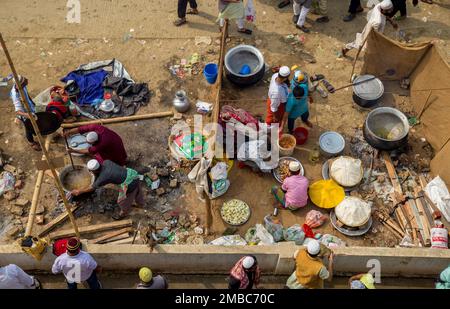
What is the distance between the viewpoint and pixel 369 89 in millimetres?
9414

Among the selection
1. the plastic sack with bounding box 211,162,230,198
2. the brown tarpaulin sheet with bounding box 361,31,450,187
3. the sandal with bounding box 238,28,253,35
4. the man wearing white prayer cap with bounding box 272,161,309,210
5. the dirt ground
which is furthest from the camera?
the sandal with bounding box 238,28,253,35

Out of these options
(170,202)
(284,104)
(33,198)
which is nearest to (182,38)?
(284,104)

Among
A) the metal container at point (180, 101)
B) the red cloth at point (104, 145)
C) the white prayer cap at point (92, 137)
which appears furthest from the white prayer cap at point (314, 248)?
the metal container at point (180, 101)

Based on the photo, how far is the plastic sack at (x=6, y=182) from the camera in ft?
26.8

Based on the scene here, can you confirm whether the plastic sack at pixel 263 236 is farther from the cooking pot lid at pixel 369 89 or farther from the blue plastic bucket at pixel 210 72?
the cooking pot lid at pixel 369 89

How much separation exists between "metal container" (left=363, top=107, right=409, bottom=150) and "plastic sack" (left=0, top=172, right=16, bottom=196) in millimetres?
6854

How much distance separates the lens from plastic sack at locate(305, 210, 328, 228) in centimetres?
779

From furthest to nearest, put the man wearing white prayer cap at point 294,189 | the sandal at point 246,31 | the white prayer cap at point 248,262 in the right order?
the sandal at point 246,31
the man wearing white prayer cap at point 294,189
the white prayer cap at point 248,262

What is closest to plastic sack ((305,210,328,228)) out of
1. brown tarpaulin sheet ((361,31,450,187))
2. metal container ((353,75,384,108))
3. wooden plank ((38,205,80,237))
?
brown tarpaulin sheet ((361,31,450,187))

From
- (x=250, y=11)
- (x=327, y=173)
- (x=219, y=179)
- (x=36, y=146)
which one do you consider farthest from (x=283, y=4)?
(x=36, y=146)

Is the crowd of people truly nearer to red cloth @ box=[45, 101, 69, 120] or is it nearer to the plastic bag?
red cloth @ box=[45, 101, 69, 120]

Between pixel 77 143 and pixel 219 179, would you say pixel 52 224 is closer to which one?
pixel 77 143

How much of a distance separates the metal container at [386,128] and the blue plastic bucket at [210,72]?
3.31 metres
